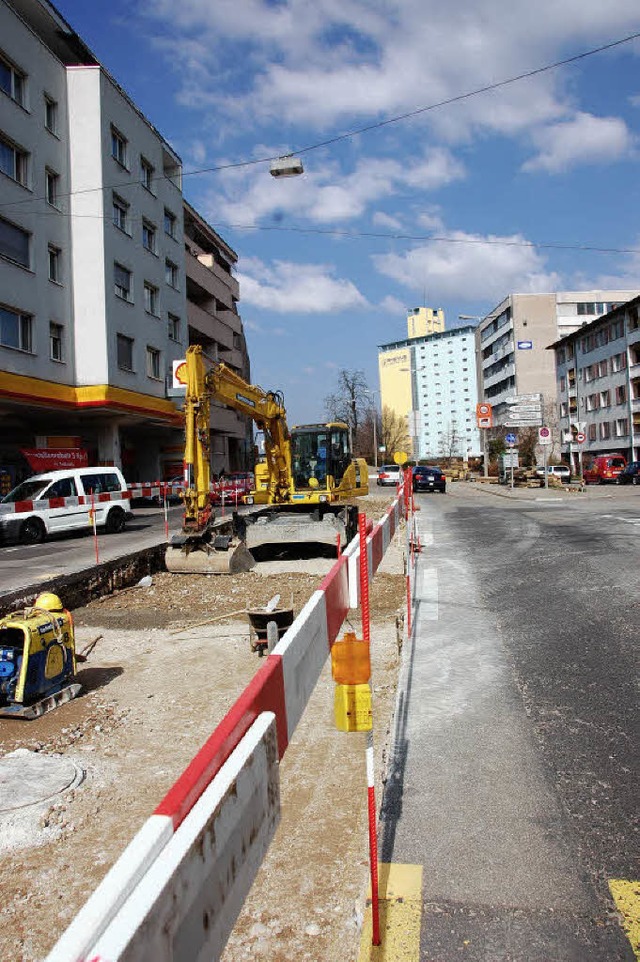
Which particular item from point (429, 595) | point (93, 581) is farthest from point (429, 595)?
point (93, 581)

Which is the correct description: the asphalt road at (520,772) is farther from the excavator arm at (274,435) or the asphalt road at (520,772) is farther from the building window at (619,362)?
the building window at (619,362)

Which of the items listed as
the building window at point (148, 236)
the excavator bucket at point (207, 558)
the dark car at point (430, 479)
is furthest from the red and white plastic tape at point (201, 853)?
the dark car at point (430, 479)

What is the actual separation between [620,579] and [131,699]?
22.0 feet

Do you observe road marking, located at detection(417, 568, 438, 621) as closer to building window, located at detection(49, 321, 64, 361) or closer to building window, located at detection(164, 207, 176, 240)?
building window, located at detection(49, 321, 64, 361)

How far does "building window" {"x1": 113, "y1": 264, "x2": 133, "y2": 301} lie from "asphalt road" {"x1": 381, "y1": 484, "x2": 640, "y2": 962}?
25.1 m

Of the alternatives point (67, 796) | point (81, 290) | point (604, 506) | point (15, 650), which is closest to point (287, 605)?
point (15, 650)

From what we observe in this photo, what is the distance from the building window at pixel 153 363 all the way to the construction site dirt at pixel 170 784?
26.1m

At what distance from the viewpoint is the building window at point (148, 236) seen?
3300 cm

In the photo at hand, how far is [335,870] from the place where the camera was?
3.09 m

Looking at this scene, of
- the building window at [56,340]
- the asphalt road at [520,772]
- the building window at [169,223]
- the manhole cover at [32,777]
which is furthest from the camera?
the building window at [169,223]

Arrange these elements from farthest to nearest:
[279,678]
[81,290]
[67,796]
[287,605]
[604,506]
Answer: [81,290] < [604,506] < [287,605] < [67,796] < [279,678]

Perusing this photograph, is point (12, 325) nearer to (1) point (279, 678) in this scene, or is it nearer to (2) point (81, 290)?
(2) point (81, 290)

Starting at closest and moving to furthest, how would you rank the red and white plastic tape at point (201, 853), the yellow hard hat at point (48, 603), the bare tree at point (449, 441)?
1. the red and white plastic tape at point (201, 853)
2. the yellow hard hat at point (48, 603)
3. the bare tree at point (449, 441)

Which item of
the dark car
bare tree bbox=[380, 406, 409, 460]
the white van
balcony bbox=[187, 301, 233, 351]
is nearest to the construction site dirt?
the white van
